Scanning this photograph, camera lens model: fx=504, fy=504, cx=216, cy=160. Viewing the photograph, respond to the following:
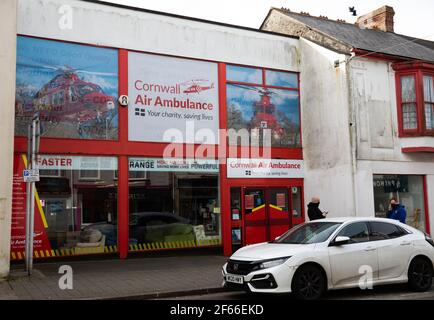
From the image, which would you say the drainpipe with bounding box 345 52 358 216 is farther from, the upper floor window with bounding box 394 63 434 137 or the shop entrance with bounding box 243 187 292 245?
the shop entrance with bounding box 243 187 292 245

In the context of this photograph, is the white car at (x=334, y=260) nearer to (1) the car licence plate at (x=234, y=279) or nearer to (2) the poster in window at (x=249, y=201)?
(1) the car licence plate at (x=234, y=279)

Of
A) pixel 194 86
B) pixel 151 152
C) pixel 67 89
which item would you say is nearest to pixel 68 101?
pixel 67 89

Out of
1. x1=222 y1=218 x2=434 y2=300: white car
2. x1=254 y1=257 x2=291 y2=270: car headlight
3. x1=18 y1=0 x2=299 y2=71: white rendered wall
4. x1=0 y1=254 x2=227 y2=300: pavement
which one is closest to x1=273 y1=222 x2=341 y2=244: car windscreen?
x1=222 y1=218 x2=434 y2=300: white car

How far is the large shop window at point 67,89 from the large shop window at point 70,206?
869mm

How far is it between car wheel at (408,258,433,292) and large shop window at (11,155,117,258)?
7.83 m

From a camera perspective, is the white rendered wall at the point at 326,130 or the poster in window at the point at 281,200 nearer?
the white rendered wall at the point at 326,130

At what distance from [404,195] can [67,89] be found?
11747 millimetres

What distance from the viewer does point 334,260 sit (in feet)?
30.4

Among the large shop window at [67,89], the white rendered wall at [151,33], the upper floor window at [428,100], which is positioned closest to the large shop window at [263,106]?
the white rendered wall at [151,33]

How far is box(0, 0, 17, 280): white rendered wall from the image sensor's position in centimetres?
1091

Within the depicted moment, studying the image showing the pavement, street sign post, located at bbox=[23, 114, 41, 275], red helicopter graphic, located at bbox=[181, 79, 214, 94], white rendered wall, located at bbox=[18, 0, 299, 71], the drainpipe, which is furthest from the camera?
the drainpipe

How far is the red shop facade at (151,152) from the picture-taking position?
13461mm

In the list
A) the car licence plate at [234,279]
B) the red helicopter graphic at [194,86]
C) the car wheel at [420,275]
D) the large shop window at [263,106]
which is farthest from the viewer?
the large shop window at [263,106]

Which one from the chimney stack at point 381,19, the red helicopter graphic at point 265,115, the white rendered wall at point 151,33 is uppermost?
the chimney stack at point 381,19
